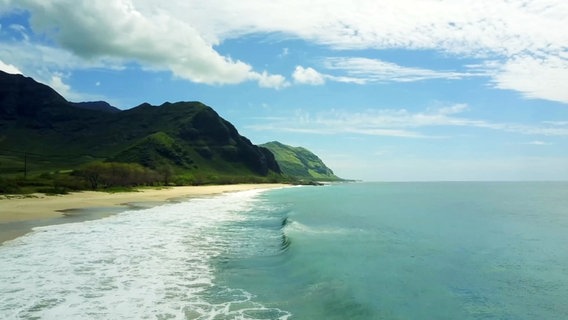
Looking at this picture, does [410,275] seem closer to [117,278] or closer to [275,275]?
[275,275]

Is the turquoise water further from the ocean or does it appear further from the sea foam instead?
the sea foam

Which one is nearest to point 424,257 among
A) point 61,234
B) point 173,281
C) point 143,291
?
point 173,281

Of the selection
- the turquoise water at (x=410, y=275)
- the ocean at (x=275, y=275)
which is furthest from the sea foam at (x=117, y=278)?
the turquoise water at (x=410, y=275)

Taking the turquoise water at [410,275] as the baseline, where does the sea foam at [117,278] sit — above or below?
above

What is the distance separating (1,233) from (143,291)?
994 inches

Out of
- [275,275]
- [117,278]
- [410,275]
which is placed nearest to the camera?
[117,278]

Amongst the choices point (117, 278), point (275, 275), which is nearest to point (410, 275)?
point (275, 275)

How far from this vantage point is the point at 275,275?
25547 millimetres

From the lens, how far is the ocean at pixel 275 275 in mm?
18531

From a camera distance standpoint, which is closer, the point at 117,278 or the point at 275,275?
the point at 117,278

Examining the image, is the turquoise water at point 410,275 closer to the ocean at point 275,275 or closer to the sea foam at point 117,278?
the ocean at point 275,275

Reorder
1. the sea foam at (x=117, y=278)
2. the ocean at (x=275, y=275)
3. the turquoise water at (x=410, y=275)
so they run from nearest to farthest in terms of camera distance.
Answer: the sea foam at (x=117, y=278) → the ocean at (x=275, y=275) → the turquoise water at (x=410, y=275)

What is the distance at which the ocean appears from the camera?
18.5 metres

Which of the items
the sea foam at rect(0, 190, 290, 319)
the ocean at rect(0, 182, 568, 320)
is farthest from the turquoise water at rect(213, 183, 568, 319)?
the sea foam at rect(0, 190, 290, 319)
